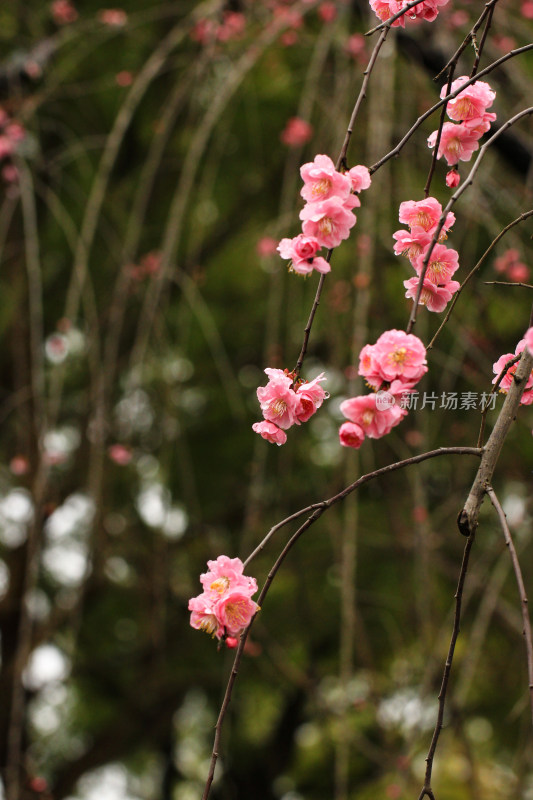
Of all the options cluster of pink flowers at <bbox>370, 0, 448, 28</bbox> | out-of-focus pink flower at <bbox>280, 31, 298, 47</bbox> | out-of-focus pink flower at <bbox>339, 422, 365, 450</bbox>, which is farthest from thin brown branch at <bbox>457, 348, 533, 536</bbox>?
out-of-focus pink flower at <bbox>280, 31, 298, 47</bbox>

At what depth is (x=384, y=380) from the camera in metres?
0.63

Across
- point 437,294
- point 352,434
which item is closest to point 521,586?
point 352,434

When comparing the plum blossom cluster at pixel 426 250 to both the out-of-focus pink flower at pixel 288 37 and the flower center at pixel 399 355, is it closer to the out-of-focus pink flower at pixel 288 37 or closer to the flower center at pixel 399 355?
the flower center at pixel 399 355

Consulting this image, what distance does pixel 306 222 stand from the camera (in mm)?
698

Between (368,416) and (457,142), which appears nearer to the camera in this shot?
(368,416)

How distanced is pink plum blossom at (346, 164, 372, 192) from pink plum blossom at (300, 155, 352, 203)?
1cm

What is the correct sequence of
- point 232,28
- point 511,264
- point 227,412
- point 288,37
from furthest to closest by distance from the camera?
1. point 227,412
2. point 232,28
3. point 288,37
4. point 511,264

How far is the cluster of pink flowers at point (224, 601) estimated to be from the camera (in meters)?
0.68

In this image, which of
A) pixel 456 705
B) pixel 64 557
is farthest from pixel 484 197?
pixel 64 557

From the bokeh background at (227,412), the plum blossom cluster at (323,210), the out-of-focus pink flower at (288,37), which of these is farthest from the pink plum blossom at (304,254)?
the out-of-focus pink flower at (288,37)

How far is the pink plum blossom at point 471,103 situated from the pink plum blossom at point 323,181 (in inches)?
6.3

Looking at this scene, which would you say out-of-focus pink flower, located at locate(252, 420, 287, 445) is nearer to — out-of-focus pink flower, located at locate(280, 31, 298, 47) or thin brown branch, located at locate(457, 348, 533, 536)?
thin brown branch, located at locate(457, 348, 533, 536)

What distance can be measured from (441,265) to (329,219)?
13 cm

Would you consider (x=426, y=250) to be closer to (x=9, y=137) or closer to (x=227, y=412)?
(x=9, y=137)
